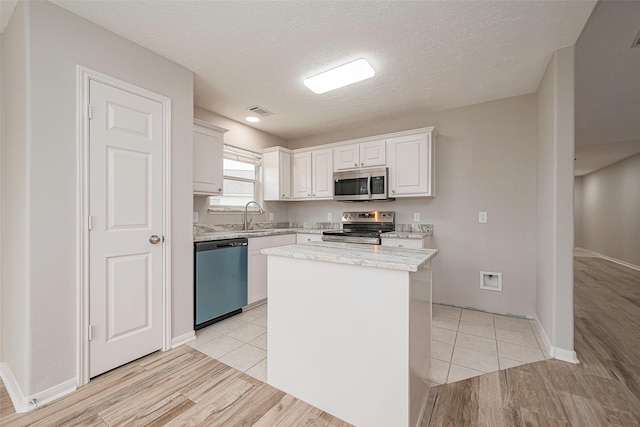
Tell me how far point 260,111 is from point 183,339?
2.67 m

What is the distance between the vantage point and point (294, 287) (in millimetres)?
1657

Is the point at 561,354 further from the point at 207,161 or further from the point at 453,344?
the point at 207,161

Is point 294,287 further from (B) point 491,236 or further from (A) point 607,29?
(A) point 607,29

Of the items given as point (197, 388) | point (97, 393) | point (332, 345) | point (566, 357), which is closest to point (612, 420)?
point (566, 357)

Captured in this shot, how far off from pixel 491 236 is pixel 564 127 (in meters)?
1.42

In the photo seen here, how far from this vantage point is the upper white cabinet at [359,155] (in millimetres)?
3549

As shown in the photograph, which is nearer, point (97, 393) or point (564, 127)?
point (97, 393)

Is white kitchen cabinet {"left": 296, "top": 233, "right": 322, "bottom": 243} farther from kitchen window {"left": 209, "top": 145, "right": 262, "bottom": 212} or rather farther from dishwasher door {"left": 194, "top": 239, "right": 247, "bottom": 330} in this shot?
dishwasher door {"left": 194, "top": 239, "right": 247, "bottom": 330}

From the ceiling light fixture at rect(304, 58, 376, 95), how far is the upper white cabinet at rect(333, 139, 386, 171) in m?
1.10

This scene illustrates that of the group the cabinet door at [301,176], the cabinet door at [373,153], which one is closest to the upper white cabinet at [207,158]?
the cabinet door at [301,176]

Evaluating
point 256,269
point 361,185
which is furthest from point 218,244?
→ point 361,185

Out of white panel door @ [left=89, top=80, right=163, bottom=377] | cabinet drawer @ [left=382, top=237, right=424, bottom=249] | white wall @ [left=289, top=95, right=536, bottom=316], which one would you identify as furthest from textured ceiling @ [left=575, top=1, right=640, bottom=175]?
white panel door @ [left=89, top=80, right=163, bottom=377]

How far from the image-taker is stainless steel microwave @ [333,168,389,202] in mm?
3498

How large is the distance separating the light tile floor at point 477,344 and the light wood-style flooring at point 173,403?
1.04 metres
